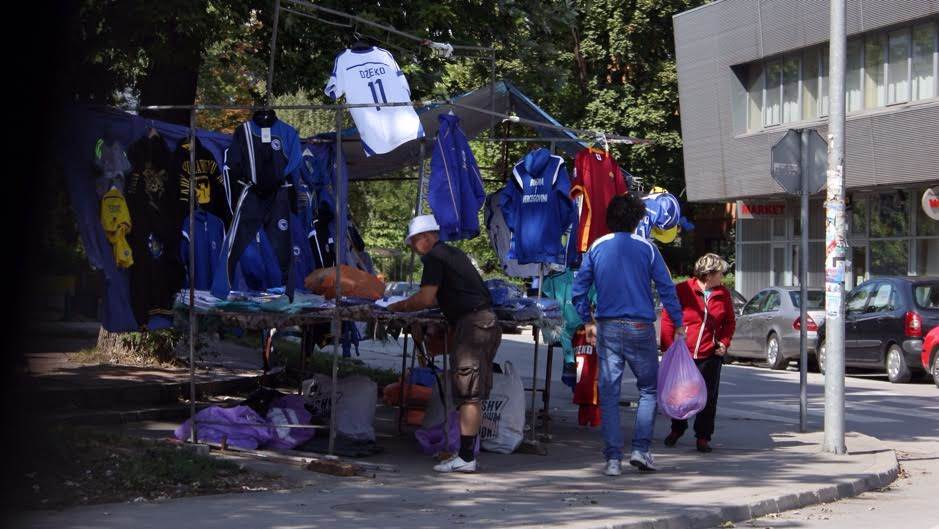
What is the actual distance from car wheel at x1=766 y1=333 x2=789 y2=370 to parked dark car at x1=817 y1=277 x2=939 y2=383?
1.98 metres

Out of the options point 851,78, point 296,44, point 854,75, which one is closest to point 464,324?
point 296,44

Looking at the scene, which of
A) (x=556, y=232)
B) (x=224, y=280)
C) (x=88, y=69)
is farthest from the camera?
(x=88, y=69)

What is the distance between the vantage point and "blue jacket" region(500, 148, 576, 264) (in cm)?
1137

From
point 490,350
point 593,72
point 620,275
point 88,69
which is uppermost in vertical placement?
point 593,72

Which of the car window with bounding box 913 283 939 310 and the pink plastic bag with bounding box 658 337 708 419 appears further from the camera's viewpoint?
the car window with bounding box 913 283 939 310

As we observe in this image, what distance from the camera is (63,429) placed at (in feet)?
31.7

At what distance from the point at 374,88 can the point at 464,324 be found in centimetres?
252

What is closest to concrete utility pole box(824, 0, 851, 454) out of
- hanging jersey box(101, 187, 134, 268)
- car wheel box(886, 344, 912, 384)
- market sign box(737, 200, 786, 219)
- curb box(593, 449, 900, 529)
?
curb box(593, 449, 900, 529)

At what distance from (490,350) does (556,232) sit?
6.70 ft

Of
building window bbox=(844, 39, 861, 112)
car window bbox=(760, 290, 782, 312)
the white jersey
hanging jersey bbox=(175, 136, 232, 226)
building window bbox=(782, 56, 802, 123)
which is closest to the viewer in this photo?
the white jersey

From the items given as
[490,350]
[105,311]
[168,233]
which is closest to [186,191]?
[168,233]

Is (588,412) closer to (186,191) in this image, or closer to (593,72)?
(186,191)

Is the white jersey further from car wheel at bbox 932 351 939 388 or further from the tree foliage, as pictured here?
car wheel at bbox 932 351 939 388

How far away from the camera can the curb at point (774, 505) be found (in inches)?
308
